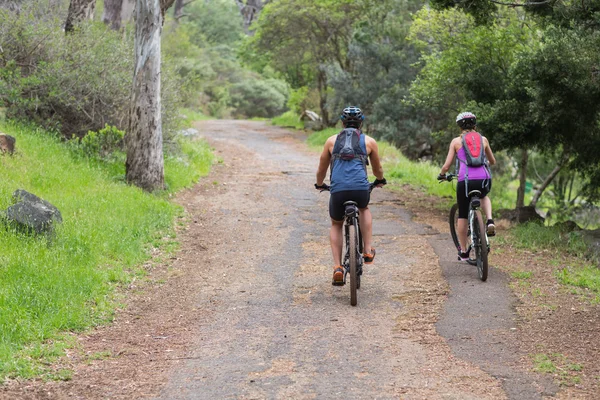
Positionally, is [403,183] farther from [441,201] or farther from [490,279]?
[490,279]

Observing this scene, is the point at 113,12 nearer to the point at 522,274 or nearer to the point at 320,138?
the point at 320,138

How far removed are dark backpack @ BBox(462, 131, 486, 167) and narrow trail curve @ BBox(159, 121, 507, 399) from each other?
1.42m

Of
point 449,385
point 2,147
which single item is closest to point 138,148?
point 2,147

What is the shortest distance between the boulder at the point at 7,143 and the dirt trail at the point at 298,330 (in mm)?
3298

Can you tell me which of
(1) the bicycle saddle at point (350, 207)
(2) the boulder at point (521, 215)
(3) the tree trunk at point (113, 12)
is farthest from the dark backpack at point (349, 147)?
(3) the tree trunk at point (113, 12)

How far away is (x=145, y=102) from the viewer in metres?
14.1

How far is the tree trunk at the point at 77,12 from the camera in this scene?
18.2 m

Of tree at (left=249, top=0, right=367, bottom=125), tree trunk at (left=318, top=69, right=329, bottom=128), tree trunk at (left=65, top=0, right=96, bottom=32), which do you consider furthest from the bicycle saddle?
tree trunk at (left=318, top=69, right=329, bottom=128)

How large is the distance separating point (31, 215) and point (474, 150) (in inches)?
207

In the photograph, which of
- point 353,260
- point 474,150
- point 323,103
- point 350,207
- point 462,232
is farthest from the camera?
point 323,103

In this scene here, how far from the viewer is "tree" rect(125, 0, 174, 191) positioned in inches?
556

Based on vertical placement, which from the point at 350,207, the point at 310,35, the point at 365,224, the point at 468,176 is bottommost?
the point at 365,224

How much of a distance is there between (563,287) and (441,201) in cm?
741

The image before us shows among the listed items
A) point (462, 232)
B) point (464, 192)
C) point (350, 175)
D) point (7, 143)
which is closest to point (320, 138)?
point (7, 143)
